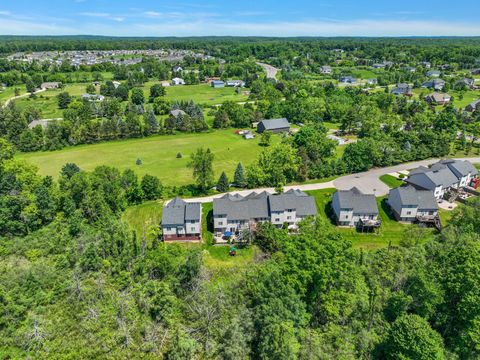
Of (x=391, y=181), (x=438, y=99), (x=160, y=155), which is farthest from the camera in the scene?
(x=438, y=99)

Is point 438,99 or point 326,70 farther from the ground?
point 326,70

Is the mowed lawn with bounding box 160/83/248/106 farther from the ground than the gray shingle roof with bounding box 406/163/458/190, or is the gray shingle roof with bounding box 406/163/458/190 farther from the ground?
the mowed lawn with bounding box 160/83/248/106

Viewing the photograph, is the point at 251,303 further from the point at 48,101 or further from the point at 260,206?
the point at 48,101

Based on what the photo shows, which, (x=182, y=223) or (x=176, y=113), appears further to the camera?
(x=176, y=113)

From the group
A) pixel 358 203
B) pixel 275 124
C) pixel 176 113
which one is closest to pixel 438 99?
pixel 275 124

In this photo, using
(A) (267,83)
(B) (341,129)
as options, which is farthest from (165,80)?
(B) (341,129)

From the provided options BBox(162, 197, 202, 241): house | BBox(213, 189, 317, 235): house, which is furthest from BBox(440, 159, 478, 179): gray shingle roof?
BBox(162, 197, 202, 241): house

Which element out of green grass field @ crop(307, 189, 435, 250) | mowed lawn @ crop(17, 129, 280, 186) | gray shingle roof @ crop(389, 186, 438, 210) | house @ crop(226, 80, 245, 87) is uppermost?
house @ crop(226, 80, 245, 87)

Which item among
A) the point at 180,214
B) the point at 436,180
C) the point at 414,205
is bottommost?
the point at 180,214

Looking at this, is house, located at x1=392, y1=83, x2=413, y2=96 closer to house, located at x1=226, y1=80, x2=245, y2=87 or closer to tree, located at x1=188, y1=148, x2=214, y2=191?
house, located at x1=226, y1=80, x2=245, y2=87
